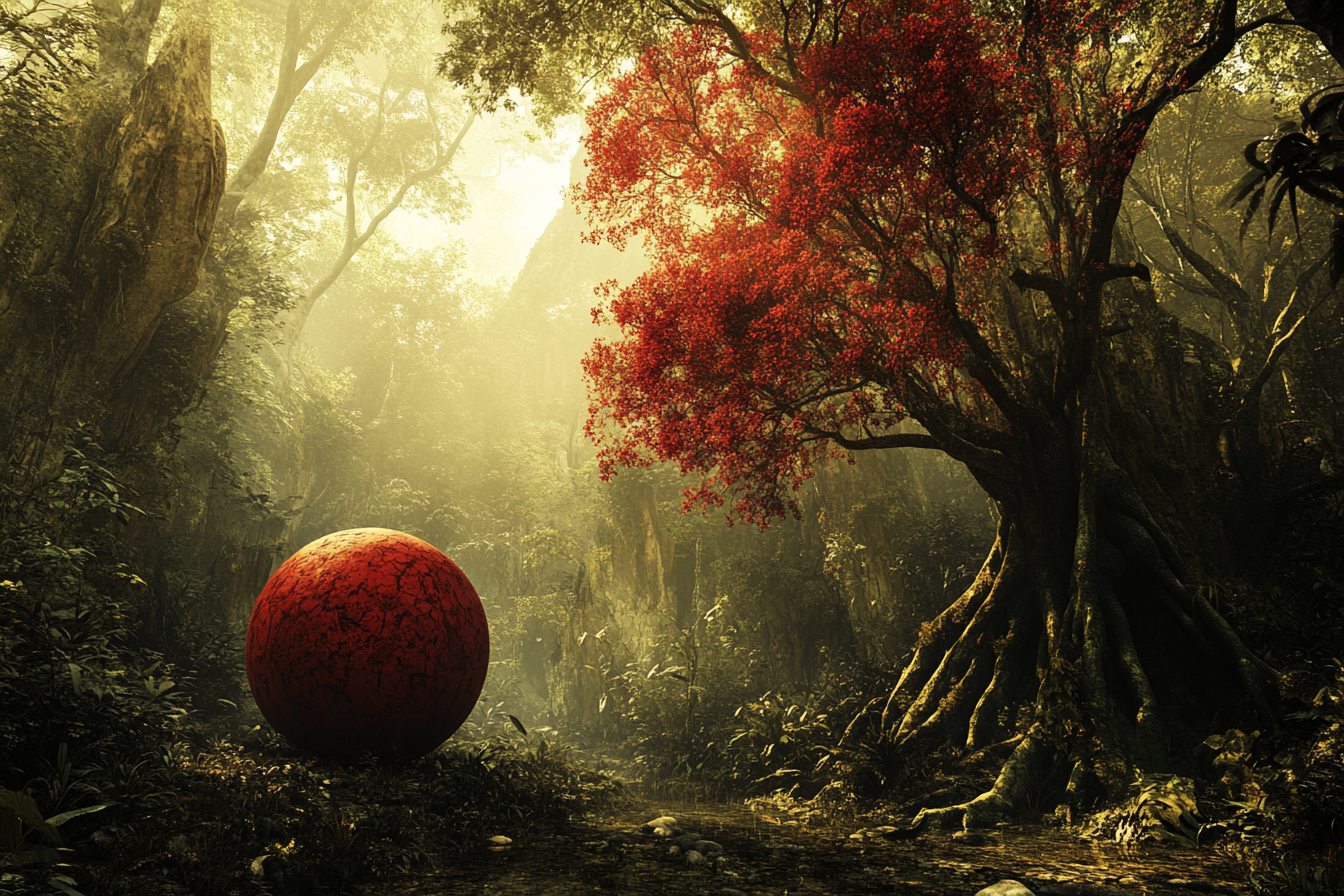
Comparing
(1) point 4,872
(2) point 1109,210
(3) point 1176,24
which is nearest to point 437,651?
(1) point 4,872

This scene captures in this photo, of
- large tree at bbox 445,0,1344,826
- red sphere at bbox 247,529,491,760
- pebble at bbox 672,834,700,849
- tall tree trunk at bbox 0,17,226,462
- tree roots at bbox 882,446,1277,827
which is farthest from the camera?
tall tree trunk at bbox 0,17,226,462

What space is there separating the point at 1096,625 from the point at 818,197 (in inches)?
233

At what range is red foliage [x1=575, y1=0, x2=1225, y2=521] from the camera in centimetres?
730

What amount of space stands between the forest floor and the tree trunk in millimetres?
1112

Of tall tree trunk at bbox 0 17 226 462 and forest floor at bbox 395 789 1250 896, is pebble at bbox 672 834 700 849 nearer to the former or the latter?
forest floor at bbox 395 789 1250 896

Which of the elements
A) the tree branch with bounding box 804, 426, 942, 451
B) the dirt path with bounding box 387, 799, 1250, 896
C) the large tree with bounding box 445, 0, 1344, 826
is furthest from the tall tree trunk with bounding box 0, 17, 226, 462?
the tree branch with bounding box 804, 426, 942, 451

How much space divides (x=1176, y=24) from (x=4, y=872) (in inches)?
551

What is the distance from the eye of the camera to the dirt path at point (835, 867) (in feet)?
14.7

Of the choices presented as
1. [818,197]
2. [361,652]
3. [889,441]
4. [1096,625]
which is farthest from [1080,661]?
[361,652]

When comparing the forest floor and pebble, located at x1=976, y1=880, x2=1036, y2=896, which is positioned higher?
pebble, located at x1=976, y1=880, x2=1036, y2=896

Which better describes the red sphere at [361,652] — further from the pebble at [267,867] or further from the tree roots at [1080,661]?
the tree roots at [1080,661]

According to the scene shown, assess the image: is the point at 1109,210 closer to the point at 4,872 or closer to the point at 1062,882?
the point at 1062,882

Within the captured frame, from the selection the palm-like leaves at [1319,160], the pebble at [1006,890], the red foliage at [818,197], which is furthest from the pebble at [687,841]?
the palm-like leaves at [1319,160]

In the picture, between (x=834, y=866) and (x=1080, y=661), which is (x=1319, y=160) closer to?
(x=1080, y=661)
